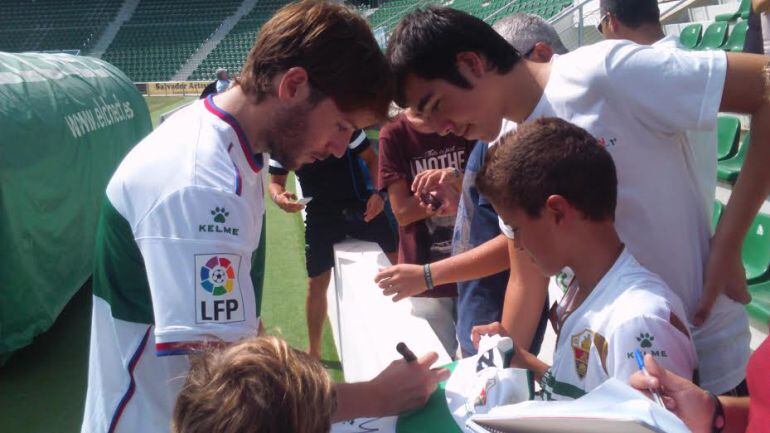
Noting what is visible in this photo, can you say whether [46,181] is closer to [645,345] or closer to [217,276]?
[217,276]

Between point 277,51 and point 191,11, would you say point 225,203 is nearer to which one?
point 277,51

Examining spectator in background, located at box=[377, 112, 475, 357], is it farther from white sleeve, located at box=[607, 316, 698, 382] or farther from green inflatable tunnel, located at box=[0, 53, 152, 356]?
green inflatable tunnel, located at box=[0, 53, 152, 356]

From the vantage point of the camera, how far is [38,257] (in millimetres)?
4309

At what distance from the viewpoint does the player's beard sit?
1.40m

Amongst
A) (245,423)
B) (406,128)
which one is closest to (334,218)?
(406,128)

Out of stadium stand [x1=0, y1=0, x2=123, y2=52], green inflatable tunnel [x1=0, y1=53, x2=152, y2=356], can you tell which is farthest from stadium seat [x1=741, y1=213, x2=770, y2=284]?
stadium stand [x1=0, y1=0, x2=123, y2=52]

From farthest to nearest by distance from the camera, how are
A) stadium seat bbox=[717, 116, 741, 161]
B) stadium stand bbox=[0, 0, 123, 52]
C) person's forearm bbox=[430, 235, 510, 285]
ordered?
stadium stand bbox=[0, 0, 123, 52] < stadium seat bbox=[717, 116, 741, 161] < person's forearm bbox=[430, 235, 510, 285]

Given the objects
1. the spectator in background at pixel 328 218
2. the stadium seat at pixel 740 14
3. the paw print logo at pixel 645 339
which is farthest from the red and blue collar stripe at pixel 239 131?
the stadium seat at pixel 740 14

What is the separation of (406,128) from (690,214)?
1.48m

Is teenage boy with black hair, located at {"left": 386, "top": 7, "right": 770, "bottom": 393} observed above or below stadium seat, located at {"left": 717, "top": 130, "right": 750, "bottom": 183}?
above

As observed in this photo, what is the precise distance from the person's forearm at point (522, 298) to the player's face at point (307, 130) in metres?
0.58

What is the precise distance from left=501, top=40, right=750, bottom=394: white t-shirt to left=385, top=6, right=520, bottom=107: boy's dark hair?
0.24 meters

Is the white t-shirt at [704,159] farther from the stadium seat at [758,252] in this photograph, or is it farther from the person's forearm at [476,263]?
the stadium seat at [758,252]

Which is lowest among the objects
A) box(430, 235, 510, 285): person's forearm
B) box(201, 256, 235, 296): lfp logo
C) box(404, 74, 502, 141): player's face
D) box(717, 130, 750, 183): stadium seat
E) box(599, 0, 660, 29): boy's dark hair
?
box(717, 130, 750, 183): stadium seat
